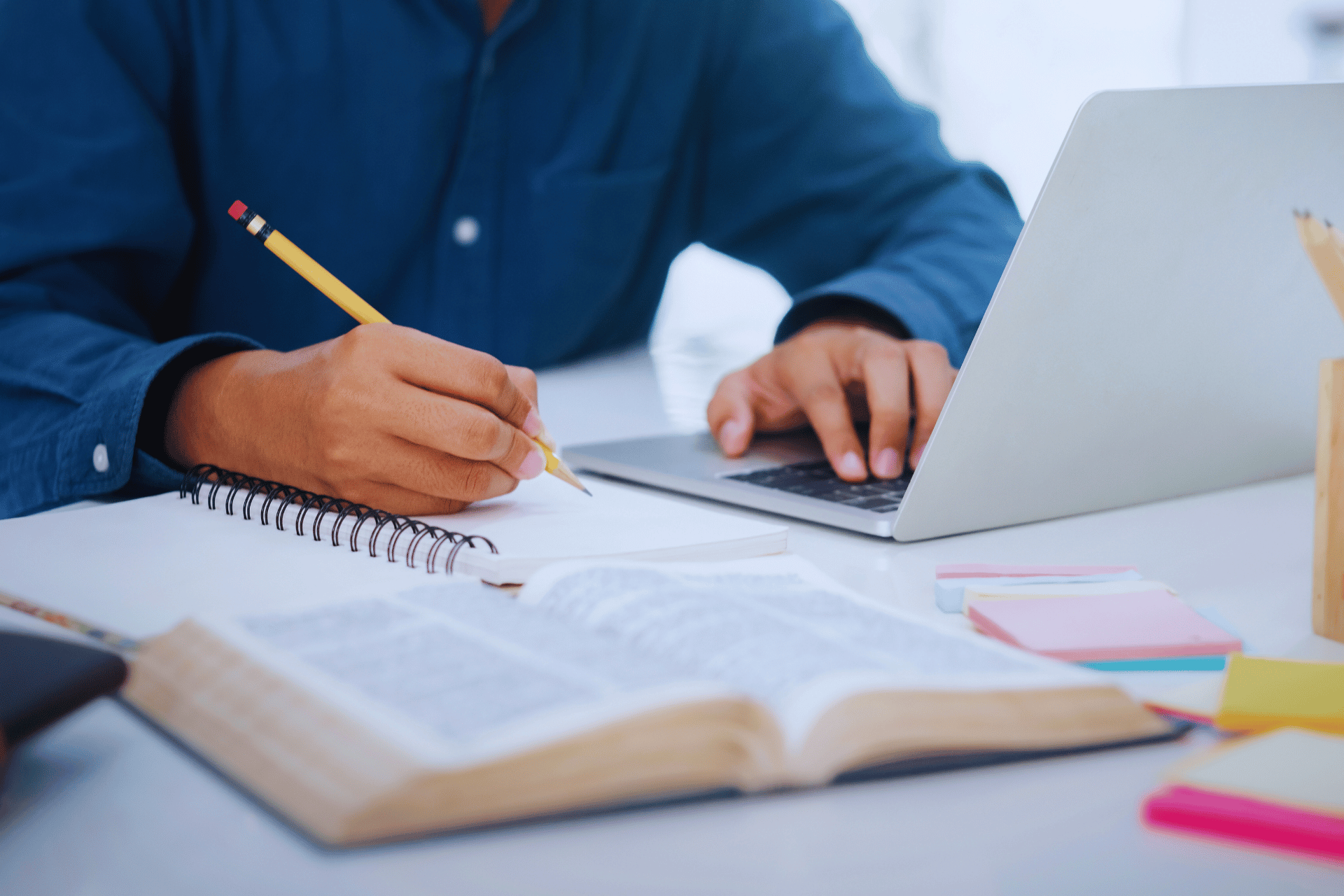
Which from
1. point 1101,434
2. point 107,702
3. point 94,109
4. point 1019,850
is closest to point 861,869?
point 1019,850

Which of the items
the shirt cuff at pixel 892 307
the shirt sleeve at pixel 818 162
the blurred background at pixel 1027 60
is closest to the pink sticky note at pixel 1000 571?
the shirt cuff at pixel 892 307

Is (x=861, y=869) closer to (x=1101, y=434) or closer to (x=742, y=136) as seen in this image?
(x=1101, y=434)

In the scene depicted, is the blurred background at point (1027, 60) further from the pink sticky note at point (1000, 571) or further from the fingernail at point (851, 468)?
the pink sticky note at point (1000, 571)

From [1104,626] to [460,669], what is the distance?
9.9 inches

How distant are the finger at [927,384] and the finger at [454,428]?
299mm

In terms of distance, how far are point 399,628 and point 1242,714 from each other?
10.8 inches

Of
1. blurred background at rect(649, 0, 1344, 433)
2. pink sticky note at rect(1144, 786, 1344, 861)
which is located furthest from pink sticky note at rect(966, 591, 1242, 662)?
blurred background at rect(649, 0, 1344, 433)

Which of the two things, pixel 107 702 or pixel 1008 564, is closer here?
pixel 107 702

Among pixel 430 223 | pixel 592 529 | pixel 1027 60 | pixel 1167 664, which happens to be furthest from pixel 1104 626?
pixel 1027 60

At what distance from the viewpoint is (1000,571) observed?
0.49m

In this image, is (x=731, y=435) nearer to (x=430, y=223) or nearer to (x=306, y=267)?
(x=306, y=267)

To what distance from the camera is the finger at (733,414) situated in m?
0.77

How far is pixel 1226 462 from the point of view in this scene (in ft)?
2.28

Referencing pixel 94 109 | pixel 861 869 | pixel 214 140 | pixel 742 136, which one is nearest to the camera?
pixel 861 869
